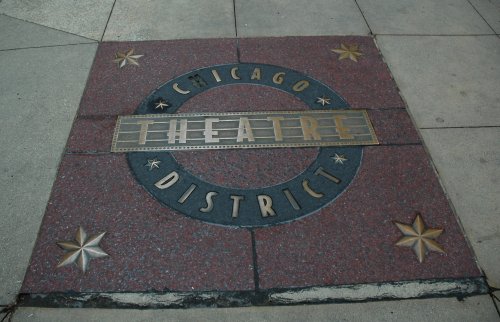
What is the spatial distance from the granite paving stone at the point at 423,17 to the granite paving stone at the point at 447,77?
0.54 ft

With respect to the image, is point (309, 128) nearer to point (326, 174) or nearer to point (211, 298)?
point (326, 174)

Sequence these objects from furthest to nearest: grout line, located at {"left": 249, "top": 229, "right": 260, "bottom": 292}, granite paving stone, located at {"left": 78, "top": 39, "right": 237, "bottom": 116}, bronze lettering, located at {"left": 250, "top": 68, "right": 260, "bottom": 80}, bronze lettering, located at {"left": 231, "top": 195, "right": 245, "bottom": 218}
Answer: bronze lettering, located at {"left": 250, "top": 68, "right": 260, "bottom": 80}
granite paving stone, located at {"left": 78, "top": 39, "right": 237, "bottom": 116}
bronze lettering, located at {"left": 231, "top": 195, "right": 245, "bottom": 218}
grout line, located at {"left": 249, "top": 229, "right": 260, "bottom": 292}

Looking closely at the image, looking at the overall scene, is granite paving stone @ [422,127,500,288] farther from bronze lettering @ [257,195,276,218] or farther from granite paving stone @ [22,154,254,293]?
granite paving stone @ [22,154,254,293]

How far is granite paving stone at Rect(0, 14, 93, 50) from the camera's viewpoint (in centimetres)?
443

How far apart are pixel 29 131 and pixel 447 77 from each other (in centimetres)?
390

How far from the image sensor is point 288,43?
4441 mm

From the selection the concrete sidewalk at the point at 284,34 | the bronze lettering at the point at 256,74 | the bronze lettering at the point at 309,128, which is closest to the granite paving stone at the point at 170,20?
the concrete sidewalk at the point at 284,34

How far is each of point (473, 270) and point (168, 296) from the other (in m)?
1.96

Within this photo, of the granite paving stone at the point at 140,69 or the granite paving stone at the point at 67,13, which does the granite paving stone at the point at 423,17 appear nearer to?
the granite paving stone at the point at 140,69

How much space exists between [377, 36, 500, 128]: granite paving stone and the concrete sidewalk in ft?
0.04

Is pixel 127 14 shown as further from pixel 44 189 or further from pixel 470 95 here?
pixel 470 95

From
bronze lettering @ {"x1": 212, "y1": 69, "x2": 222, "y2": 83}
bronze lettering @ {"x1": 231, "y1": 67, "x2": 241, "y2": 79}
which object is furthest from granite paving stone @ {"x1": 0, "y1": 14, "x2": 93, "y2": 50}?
bronze lettering @ {"x1": 231, "y1": 67, "x2": 241, "y2": 79}

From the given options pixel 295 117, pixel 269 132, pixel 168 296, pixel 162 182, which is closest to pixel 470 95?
pixel 295 117

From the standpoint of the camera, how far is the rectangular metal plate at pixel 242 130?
3.43 metres
